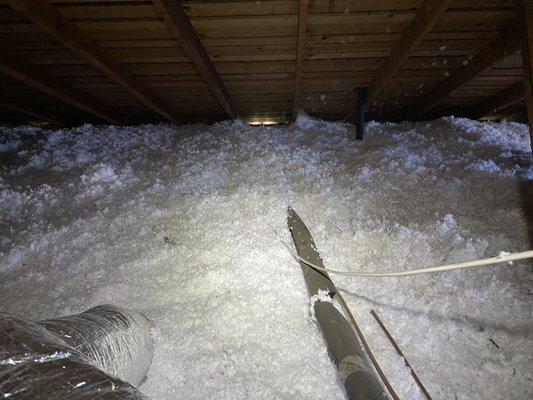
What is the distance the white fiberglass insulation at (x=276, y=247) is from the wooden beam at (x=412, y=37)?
933 mm

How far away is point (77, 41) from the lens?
9.05 ft

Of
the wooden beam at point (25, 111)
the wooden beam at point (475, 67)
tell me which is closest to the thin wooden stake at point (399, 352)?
the wooden beam at point (475, 67)

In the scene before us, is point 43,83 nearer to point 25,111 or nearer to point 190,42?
point 25,111

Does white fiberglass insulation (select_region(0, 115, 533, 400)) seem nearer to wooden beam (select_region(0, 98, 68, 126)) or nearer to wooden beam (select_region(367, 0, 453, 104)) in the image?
wooden beam (select_region(0, 98, 68, 126))

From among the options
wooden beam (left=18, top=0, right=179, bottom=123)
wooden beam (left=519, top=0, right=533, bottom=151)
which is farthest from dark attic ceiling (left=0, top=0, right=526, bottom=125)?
wooden beam (left=519, top=0, right=533, bottom=151)

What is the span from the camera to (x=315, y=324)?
2186mm

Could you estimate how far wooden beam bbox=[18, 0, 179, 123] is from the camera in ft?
7.89

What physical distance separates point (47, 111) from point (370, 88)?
449cm

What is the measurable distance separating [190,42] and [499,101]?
3.85 meters

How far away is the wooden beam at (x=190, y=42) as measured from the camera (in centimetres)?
241

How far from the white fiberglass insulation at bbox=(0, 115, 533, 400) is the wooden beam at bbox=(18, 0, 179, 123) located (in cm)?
102

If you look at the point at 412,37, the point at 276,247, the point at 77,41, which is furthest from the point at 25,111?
the point at 412,37

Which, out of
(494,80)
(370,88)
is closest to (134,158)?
(370,88)

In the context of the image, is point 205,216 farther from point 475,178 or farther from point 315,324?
point 475,178
